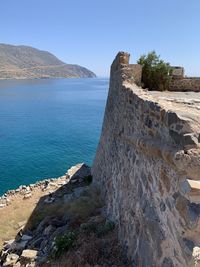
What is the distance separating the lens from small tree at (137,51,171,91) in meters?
16.8

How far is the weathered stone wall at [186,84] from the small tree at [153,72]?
729 mm

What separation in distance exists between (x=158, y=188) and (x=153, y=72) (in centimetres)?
1183

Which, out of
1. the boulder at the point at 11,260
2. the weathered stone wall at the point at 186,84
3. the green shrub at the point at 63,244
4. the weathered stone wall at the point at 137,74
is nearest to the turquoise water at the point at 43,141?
the boulder at the point at 11,260

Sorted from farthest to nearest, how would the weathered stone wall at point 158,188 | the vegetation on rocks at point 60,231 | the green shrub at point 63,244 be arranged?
the green shrub at point 63,244
the vegetation on rocks at point 60,231
the weathered stone wall at point 158,188

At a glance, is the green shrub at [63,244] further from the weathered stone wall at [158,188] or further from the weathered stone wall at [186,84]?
the weathered stone wall at [186,84]

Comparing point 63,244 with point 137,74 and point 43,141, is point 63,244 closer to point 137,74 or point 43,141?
point 137,74

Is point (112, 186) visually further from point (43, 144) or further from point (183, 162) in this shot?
point (43, 144)

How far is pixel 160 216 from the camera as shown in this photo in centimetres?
574

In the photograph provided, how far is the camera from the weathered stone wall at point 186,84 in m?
17.7

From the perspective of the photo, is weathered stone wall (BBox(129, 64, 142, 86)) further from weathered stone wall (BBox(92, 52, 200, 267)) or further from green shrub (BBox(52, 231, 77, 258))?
green shrub (BBox(52, 231, 77, 258))

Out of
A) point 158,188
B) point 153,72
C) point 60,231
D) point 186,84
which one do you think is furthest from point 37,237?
point 186,84

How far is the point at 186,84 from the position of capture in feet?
58.5

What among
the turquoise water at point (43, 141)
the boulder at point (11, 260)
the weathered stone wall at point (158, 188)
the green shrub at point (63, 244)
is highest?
the weathered stone wall at point (158, 188)

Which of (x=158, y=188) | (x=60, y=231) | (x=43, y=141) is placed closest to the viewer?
(x=158, y=188)
